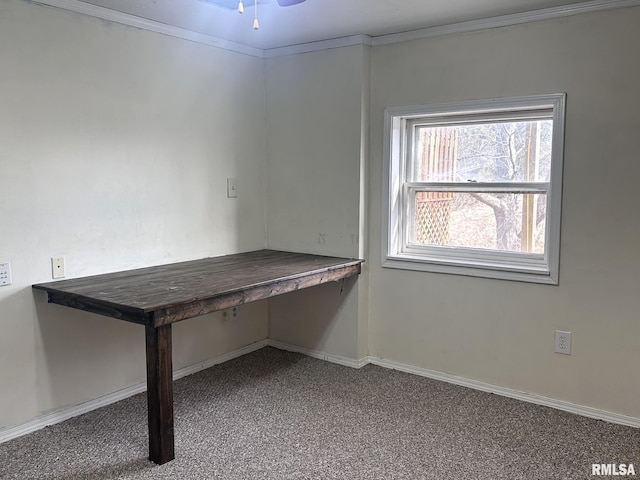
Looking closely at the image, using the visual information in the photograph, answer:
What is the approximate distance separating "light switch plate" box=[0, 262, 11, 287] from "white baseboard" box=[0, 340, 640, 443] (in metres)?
0.72

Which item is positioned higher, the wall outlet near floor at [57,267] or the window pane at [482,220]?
the window pane at [482,220]

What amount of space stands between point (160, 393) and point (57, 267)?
0.93 meters

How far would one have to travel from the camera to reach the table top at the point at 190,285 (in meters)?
2.36

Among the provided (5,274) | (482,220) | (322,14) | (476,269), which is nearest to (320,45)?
(322,14)

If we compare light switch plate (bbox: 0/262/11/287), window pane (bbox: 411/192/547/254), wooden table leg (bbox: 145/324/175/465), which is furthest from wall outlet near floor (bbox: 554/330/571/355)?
light switch plate (bbox: 0/262/11/287)

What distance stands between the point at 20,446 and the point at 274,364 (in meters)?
1.59

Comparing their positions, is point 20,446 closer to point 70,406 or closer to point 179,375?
point 70,406

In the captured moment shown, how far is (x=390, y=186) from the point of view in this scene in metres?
3.52

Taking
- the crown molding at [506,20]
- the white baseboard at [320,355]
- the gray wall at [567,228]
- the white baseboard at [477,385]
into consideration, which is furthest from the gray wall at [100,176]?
the gray wall at [567,228]

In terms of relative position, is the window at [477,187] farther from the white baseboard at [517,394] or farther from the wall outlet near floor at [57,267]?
the wall outlet near floor at [57,267]

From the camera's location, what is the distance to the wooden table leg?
235 centimetres

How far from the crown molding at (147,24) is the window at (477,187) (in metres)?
1.13

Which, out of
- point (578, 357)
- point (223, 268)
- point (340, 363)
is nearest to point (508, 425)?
point (578, 357)

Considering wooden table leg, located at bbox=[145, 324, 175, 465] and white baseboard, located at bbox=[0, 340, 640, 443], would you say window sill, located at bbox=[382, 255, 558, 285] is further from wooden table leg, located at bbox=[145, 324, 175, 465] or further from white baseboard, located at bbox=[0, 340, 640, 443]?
wooden table leg, located at bbox=[145, 324, 175, 465]
